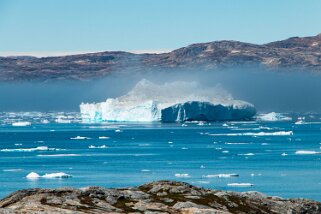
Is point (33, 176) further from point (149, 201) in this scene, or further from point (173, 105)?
point (173, 105)

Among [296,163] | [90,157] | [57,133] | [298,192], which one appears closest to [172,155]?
[90,157]

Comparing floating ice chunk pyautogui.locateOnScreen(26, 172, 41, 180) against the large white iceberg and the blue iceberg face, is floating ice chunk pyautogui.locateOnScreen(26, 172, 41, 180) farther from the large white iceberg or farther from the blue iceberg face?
the blue iceberg face

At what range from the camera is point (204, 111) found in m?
153

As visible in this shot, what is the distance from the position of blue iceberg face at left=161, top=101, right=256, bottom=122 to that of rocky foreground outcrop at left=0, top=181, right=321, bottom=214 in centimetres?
10518

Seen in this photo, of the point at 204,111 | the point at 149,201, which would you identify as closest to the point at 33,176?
the point at 149,201

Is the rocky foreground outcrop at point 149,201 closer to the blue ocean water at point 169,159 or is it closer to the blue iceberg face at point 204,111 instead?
the blue ocean water at point 169,159

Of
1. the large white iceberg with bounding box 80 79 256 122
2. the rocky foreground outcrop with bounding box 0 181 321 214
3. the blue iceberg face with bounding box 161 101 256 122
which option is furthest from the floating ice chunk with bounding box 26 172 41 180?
the blue iceberg face with bounding box 161 101 256 122

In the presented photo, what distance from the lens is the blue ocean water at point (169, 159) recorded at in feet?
244

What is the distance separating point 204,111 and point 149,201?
117m

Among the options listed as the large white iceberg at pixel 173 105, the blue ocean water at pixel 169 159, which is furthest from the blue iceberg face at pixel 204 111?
the blue ocean water at pixel 169 159

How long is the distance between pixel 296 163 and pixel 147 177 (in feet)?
67.4

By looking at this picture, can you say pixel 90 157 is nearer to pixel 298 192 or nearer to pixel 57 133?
pixel 298 192

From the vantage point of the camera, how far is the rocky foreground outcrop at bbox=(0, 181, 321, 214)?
3425cm

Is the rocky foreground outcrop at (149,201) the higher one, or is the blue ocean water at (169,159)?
the rocky foreground outcrop at (149,201)
